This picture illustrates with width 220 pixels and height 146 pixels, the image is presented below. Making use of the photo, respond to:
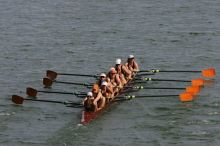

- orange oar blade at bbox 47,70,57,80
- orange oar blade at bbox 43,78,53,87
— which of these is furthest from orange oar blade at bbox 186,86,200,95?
orange oar blade at bbox 47,70,57,80

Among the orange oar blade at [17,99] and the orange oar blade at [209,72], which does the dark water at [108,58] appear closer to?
the orange oar blade at [17,99]

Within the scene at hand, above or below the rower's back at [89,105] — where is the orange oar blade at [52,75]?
above

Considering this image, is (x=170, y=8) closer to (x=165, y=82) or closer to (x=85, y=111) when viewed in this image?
(x=165, y=82)

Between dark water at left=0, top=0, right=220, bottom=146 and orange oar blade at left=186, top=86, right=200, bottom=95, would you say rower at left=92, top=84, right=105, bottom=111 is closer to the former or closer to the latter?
dark water at left=0, top=0, right=220, bottom=146

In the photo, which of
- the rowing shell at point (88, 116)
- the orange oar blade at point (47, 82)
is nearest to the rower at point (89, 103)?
the rowing shell at point (88, 116)

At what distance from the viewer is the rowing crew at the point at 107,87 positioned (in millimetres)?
27406

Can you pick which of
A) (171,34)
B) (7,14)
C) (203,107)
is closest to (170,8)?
(171,34)

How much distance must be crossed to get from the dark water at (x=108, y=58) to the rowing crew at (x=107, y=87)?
2.19 feet

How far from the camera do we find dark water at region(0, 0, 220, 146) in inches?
1049

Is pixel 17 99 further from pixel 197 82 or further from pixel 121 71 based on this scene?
pixel 197 82

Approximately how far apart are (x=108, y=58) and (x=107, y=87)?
984 centimetres

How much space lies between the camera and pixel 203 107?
29.9m

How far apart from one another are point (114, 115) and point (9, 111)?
462cm

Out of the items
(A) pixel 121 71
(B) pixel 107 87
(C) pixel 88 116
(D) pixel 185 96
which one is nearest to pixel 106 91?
(B) pixel 107 87
